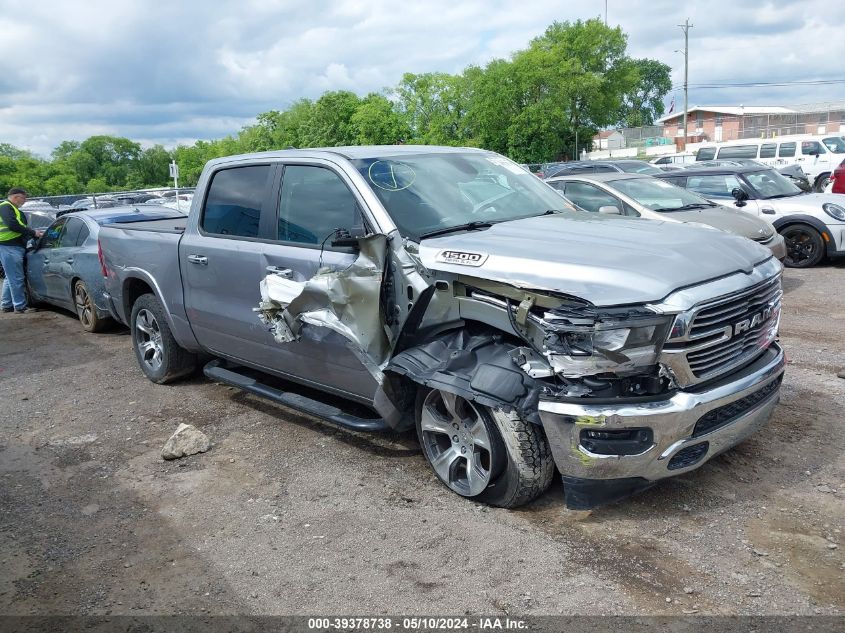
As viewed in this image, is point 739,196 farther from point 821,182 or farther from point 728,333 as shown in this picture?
point 821,182

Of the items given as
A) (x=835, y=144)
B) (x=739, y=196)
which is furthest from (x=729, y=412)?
(x=835, y=144)

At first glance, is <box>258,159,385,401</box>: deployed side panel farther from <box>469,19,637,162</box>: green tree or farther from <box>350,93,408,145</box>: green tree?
<box>350,93,408,145</box>: green tree

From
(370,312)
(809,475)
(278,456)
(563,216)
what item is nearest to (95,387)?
(278,456)

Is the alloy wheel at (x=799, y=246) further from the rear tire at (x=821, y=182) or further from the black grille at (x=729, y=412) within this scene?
the rear tire at (x=821, y=182)

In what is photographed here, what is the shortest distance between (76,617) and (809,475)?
12.8 feet

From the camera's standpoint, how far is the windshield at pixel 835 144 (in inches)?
921

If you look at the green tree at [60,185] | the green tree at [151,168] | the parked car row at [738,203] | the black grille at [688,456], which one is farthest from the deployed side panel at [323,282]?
the green tree at [151,168]

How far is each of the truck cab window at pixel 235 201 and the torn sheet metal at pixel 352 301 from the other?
877mm

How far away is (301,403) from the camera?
4914mm

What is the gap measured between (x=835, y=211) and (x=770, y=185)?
120cm

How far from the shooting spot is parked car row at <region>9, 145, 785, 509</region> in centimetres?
340

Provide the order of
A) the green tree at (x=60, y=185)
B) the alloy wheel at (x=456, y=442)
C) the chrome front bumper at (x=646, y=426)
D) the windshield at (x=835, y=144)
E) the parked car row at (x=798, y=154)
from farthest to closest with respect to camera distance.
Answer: the green tree at (x=60, y=185), the windshield at (x=835, y=144), the parked car row at (x=798, y=154), the alloy wheel at (x=456, y=442), the chrome front bumper at (x=646, y=426)

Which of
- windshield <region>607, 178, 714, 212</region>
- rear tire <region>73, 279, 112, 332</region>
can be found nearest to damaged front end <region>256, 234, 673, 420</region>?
rear tire <region>73, 279, 112, 332</region>

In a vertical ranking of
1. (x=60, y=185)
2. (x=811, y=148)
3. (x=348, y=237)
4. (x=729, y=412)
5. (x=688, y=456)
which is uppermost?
(x=348, y=237)
